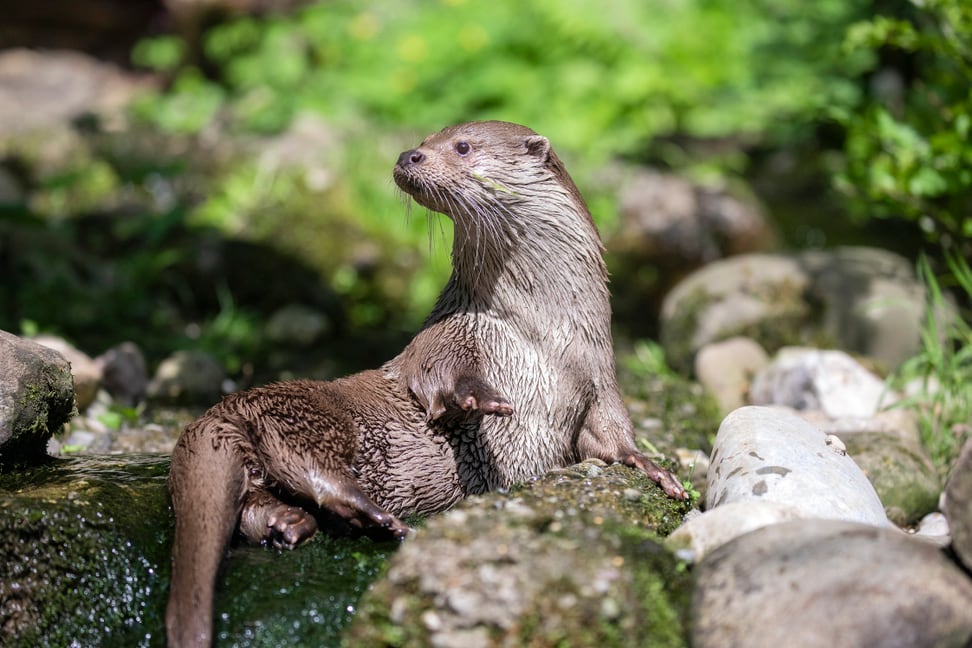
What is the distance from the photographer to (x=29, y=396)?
3000 millimetres

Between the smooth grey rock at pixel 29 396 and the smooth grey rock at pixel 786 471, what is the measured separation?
74.6 inches

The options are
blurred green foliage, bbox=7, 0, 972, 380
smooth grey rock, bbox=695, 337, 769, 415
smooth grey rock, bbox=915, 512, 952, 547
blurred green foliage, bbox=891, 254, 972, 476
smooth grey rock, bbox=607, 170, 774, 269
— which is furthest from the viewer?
smooth grey rock, bbox=607, 170, 774, 269

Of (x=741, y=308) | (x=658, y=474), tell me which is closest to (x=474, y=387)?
→ (x=658, y=474)

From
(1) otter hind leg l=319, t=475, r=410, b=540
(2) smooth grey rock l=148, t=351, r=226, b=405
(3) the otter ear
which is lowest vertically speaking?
(2) smooth grey rock l=148, t=351, r=226, b=405

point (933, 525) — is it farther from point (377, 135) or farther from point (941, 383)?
point (377, 135)

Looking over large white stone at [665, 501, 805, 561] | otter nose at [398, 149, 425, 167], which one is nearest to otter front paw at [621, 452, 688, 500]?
large white stone at [665, 501, 805, 561]

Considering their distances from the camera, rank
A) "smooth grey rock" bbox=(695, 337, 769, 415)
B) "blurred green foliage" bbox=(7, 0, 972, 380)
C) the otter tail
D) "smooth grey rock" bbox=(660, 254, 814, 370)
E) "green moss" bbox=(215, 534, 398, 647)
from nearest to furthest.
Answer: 1. the otter tail
2. "green moss" bbox=(215, 534, 398, 647)
3. "smooth grey rock" bbox=(695, 337, 769, 415)
4. "smooth grey rock" bbox=(660, 254, 814, 370)
5. "blurred green foliage" bbox=(7, 0, 972, 380)

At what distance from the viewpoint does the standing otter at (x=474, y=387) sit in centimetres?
287

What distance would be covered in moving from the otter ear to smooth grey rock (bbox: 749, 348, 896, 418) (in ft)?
5.75

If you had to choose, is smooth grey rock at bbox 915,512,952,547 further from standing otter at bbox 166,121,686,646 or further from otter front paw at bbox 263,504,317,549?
otter front paw at bbox 263,504,317,549

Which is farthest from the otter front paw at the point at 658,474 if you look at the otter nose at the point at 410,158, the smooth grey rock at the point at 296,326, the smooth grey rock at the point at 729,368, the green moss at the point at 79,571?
the smooth grey rock at the point at 296,326

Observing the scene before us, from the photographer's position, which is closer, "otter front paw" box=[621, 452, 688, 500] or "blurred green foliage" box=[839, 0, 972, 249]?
"otter front paw" box=[621, 452, 688, 500]

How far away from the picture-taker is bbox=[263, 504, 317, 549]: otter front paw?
9.19ft

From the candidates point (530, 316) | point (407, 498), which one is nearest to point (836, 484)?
point (530, 316)
